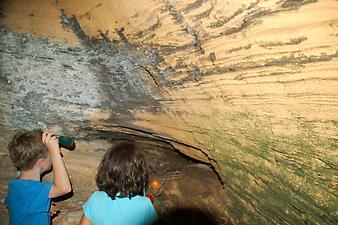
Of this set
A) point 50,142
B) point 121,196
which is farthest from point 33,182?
point 121,196

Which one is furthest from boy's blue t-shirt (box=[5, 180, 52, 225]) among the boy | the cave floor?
the cave floor

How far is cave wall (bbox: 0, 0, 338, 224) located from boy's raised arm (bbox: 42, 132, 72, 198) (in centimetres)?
42


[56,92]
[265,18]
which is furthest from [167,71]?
[56,92]

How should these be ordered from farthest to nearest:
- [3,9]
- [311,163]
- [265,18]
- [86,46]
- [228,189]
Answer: [228,189] → [86,46] → [3,9] → [311,163] → [265,18]

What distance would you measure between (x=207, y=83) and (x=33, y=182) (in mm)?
1620

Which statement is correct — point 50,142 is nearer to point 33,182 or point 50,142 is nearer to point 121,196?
point 33,182

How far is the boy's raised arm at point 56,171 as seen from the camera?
2.40 meters

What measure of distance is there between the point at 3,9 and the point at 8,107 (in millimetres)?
966

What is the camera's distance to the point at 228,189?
2.63m

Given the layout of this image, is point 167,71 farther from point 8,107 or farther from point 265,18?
point 8,107

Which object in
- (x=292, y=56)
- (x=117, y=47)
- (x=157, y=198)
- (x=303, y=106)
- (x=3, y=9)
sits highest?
(x=3, y=9)

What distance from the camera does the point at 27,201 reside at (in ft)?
7.47

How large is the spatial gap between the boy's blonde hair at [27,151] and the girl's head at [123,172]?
0.67 metres

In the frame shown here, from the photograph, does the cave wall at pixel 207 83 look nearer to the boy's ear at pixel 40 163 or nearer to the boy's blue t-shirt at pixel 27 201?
the boy's ear at pixel 40 163
